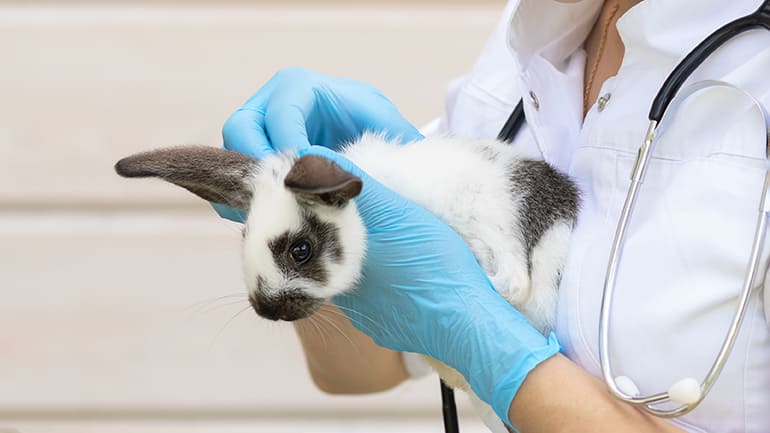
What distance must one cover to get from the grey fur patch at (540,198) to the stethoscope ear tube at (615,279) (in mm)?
132

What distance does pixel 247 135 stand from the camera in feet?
3.56

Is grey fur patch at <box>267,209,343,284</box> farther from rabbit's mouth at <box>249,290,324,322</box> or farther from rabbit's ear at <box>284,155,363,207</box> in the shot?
rabbit's ear at <box>284,155,363,207</box>

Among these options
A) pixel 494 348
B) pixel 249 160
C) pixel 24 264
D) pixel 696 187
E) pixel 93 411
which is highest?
pixel 696 187

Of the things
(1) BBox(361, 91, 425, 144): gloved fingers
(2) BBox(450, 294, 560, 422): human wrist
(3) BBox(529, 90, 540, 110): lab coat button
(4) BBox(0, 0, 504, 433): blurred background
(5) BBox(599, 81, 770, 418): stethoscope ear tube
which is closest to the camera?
(5) BBox(599, 81, 770, 418): stethoscope ear tube

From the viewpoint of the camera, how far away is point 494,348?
90 centimetres

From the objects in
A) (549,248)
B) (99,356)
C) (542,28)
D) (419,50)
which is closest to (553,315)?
(549,248)

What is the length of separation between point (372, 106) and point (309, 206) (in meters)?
0.32

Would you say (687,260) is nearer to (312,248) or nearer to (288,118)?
(312,248)

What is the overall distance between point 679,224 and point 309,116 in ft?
1.91

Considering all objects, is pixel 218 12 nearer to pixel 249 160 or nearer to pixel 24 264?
pixel 24 264

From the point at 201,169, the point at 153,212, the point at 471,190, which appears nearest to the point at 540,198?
the point at 471,190

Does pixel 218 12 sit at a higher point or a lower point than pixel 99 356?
higher

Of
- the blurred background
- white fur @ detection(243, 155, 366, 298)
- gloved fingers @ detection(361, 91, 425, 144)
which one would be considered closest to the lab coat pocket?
white fur @ detection(243, 155, 366, 298)

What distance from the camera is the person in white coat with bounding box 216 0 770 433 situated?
2.51 ft
